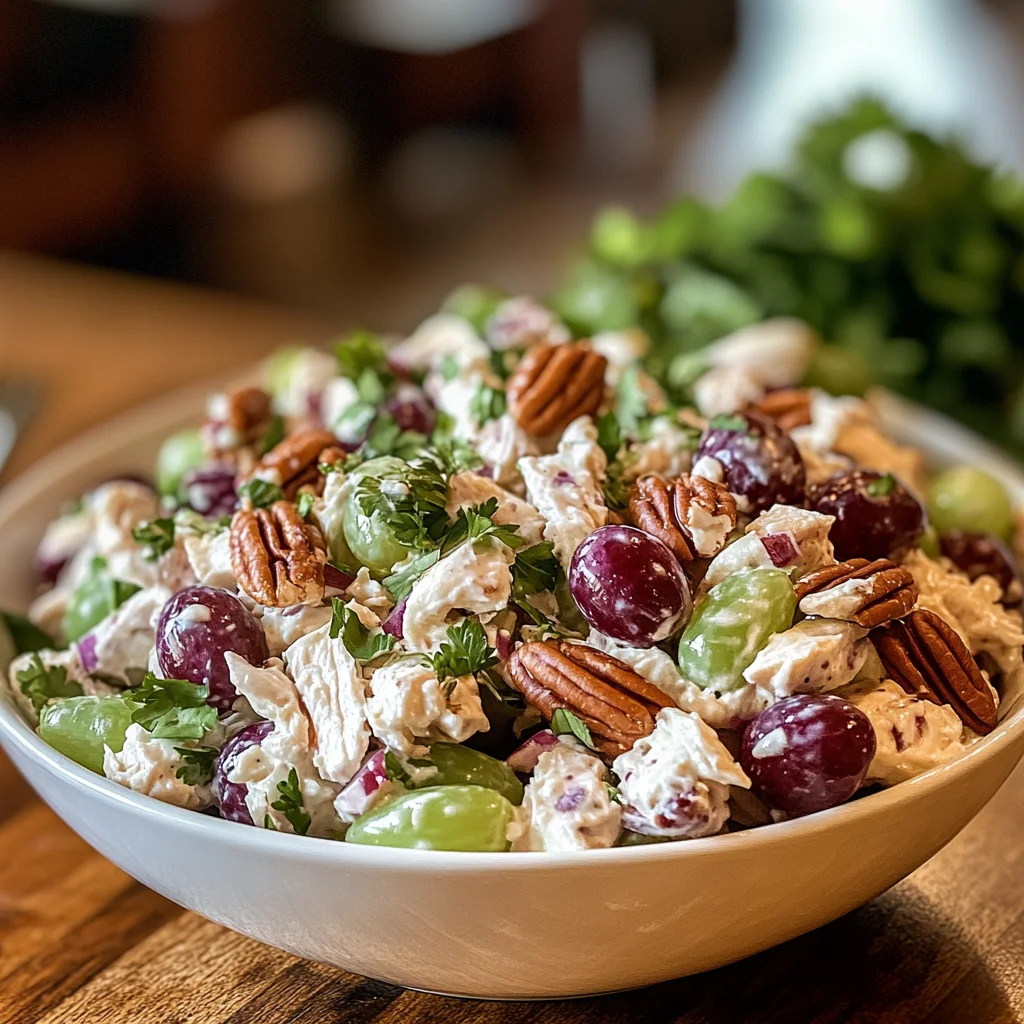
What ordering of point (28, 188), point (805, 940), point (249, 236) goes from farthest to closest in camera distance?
point (249, 236) < point (28, 188) < point (805, 940)

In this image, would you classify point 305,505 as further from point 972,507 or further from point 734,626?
point 972,507

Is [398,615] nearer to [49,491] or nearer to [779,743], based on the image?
[779,743]

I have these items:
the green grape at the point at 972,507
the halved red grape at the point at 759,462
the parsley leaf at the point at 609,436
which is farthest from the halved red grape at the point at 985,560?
the parsley leaf at the point at 609,436

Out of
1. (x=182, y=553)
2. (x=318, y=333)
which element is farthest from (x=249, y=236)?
(x=182, y=553)

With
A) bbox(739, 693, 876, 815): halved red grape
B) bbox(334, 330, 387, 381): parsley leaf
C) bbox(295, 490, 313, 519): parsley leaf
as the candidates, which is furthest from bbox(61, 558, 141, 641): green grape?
bbox(739, 693, 876, 815): halved red grape

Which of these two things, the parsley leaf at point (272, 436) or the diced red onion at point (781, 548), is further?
the parsley leaf at point (272, 436)

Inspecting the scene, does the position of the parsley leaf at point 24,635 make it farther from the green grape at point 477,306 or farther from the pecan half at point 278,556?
the green grape at point 477,306

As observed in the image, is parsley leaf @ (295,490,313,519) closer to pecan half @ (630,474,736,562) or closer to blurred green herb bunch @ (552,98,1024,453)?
pecan half @ (630,474,736,562)
